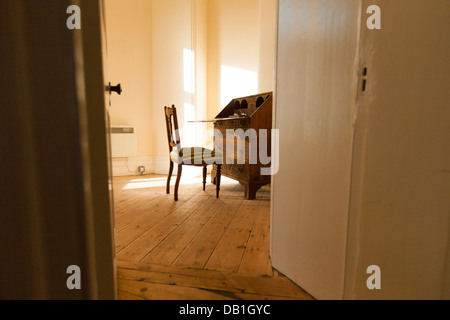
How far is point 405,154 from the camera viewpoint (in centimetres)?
78

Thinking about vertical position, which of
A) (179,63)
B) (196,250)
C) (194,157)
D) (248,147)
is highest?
(179,63)

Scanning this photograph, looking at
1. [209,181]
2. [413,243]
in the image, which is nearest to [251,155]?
[209,181]

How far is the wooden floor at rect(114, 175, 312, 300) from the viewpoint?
45.2 inches

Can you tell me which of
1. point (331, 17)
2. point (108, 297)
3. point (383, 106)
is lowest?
point (108, 297)

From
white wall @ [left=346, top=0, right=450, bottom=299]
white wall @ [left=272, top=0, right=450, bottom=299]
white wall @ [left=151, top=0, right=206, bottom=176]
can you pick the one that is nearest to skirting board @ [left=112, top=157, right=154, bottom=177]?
white wall @ [left=151, top=0, right=206, bottom=176]

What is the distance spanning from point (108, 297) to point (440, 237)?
0.96 m

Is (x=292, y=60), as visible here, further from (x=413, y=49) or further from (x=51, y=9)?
(x=51, y=9)

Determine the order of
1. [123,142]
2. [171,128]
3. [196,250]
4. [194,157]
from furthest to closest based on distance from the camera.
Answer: [123,142], [171,128], [194,157], [196,250]

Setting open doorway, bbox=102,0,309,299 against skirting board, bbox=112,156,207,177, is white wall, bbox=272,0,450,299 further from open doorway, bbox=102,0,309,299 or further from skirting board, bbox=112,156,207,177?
skirting board, bbox=112,156,207,177

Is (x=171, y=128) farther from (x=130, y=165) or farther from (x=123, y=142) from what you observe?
(x=130, y=165)

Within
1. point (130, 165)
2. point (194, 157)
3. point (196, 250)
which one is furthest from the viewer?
point (130, 165)

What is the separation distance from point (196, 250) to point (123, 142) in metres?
2.93

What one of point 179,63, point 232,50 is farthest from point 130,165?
point 232,50

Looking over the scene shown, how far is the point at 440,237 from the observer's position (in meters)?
0.74
